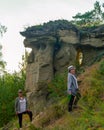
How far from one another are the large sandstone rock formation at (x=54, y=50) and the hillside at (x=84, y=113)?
547cm

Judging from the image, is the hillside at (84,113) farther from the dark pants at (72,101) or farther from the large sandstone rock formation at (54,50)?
the large sandstone rock formation at (54,50)

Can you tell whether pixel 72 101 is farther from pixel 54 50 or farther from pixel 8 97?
pixel 8 97

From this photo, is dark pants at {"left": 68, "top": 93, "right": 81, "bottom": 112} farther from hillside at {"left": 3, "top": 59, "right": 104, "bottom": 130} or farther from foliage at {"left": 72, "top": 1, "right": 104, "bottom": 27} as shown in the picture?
foliage at {"left": 72, "top": 1, "right": 104, "bottom": 27}

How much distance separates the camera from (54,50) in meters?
28.3

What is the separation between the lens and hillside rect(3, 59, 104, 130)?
45.8 ft

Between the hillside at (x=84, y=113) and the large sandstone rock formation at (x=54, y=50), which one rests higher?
the large sandstone rock formation at (x=54, y=50)

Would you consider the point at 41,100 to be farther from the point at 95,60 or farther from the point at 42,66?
the point at 95,60

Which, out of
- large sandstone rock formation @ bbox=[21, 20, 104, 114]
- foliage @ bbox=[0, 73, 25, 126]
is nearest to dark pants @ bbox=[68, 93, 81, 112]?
large sandstone rock formation @ bbox=[21, 20, 104, 114]

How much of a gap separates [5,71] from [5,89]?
8.87 m

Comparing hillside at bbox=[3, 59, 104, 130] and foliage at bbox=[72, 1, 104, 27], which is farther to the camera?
foliage at bbox=[72, 1, 104, 27]

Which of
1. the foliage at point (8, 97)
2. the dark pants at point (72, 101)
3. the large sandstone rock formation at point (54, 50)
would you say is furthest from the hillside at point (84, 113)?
the foliage at point (8, 97)

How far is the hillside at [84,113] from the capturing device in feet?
45.8

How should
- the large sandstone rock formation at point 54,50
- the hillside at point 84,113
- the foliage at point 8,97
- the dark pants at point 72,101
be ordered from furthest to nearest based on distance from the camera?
the foliage at point 8,97 < the large sandstone rock formation at point 54,50 < the dark pants at point 72,101 < the hillside at point 84,113

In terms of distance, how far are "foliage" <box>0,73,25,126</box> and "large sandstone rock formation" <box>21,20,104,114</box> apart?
20.0ft
